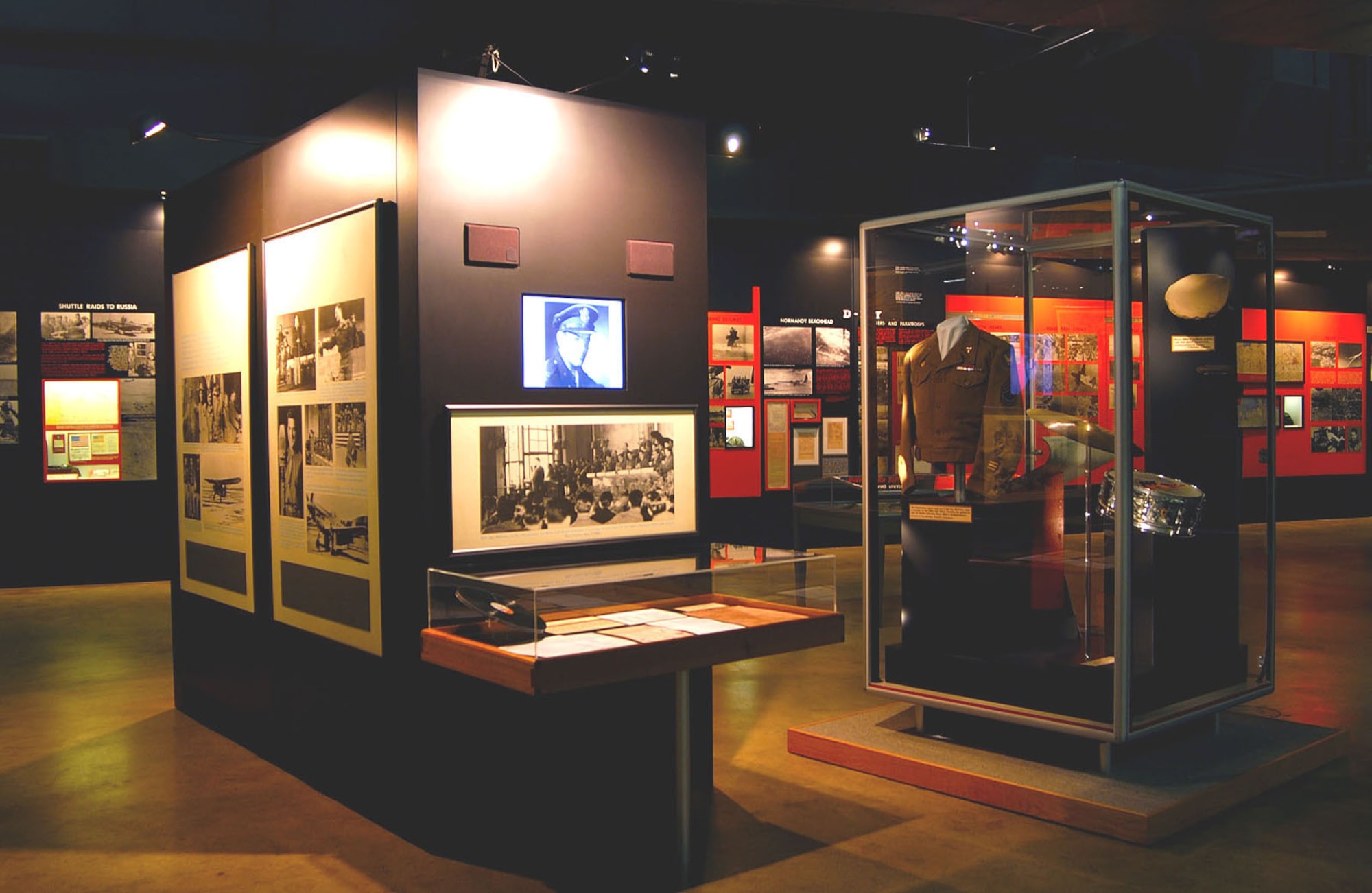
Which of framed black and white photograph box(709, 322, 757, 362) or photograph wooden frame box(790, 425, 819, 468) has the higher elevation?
framed black and white photograph box(709, 322, 757, 362)

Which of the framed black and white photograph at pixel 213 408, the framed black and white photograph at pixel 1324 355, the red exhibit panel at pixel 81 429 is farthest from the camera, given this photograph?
the framed black and white photograph at pixel 1324 355

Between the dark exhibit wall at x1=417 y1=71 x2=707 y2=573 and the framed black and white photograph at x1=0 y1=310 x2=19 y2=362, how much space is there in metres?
7.93

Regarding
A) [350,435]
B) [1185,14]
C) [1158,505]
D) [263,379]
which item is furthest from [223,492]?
[1185,14]

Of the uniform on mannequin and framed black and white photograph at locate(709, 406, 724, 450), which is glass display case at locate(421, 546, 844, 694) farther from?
framed black and white photograph at locate(709, 406, 724, 450)

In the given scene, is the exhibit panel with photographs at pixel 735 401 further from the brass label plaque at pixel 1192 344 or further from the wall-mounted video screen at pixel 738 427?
the brass label plaque at pixel 1192 344

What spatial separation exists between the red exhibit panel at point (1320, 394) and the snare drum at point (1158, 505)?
1052cm

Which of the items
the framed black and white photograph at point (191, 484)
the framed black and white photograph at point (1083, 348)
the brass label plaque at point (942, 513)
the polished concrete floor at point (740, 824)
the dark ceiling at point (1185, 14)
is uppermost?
the dark ceiling at point (1185, 14)

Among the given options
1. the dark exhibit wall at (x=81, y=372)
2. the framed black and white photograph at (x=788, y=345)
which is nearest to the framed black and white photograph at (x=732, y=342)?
the framed black and white photograph at (x=788, y=345)

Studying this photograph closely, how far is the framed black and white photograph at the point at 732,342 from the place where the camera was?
11023mm

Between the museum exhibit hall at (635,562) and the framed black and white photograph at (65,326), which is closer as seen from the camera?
the museum exhibit hall at (635,562)

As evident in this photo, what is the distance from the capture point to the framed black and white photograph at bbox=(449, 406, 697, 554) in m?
3.73

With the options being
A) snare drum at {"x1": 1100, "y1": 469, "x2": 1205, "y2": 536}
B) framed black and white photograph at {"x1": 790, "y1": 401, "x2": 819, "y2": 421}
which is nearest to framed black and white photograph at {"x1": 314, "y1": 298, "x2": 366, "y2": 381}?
snare drum at {"x1": 1100, "y1": 469, "x2": 1205, "y2": 536}

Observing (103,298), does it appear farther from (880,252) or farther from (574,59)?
(880,252)

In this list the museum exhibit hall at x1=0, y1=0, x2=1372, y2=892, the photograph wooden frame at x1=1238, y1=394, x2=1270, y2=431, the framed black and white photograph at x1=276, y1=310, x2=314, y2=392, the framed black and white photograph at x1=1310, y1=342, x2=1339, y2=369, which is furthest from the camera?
the framed black and white photograph at x1=1310, y1=342, x2=1339, y2=369
